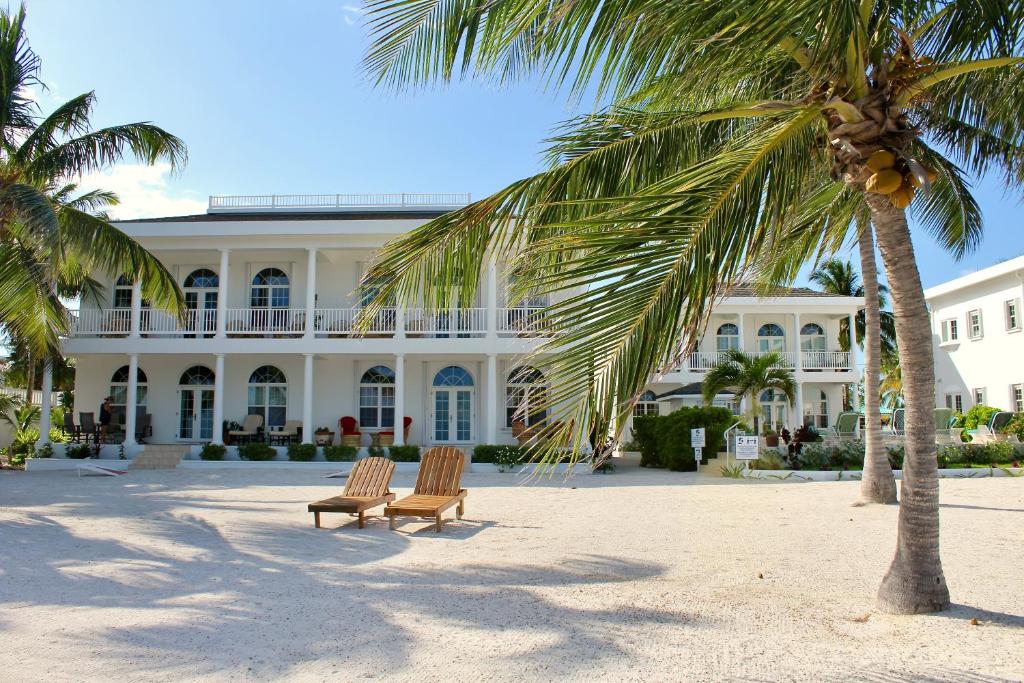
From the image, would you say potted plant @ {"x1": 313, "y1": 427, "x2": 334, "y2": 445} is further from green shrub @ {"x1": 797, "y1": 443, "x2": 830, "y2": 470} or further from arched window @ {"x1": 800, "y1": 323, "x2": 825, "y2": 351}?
arched window @ {"x1": 800, "y1": 323, "x2": 825, "y2": 351}

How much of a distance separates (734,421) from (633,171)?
14.4 meters

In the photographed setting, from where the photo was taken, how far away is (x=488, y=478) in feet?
54.7

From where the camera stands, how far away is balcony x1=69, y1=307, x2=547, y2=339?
2027 centimetres

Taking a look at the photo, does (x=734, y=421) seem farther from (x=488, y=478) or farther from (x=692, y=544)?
(x=692, y=544)

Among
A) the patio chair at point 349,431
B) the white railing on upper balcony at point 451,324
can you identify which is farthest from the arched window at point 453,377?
the patio chair at point 349,431

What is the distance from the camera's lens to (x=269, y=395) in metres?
22.0

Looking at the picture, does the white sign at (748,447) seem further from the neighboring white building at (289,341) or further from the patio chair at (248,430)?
the patio chair at (248,430)

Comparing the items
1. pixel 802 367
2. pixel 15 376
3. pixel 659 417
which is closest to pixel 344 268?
pixel 659 417

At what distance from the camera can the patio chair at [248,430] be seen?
67.6 feet

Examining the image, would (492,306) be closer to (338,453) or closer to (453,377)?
(453,377)

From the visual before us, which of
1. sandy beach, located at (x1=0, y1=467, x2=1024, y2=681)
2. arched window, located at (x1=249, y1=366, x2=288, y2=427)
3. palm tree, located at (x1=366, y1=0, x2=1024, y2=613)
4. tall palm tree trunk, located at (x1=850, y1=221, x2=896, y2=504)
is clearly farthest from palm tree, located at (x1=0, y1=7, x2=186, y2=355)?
tall palm tree trunk, located at (x1=850, y1=221, x2=896, y2=504)

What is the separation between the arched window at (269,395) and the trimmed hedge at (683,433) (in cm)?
1069

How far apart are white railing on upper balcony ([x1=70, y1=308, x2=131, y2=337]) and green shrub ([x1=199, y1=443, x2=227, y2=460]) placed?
4.26m

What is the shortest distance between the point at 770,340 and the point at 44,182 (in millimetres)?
23310
